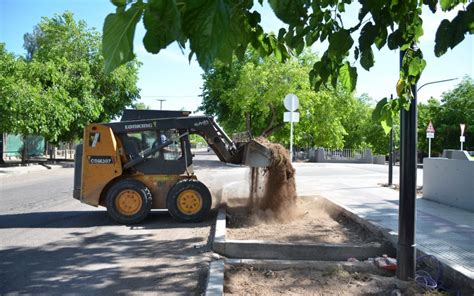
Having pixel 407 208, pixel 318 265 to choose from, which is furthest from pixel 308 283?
pixel 407 208

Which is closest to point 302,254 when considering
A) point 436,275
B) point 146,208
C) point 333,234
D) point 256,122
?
point 333,234

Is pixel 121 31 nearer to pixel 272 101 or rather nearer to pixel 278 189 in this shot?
pixel 278 189

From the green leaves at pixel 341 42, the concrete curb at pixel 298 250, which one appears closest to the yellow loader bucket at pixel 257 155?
the concrete curb at pixel 298 250

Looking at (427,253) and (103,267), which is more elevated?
(427,253)

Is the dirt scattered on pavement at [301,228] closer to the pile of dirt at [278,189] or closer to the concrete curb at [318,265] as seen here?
the pile of dirt at [278,189]

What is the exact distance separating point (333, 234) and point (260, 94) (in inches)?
1127

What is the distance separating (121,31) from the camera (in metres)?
1.23

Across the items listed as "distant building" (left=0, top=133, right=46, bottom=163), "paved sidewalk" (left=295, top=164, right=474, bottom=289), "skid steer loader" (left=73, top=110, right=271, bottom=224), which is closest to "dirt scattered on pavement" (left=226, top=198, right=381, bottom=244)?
"paved sidewalk" (left=295, top=164, right=474, bottom=289)

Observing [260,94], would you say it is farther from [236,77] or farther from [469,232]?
[469,232]

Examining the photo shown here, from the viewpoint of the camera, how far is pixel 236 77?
37562 mm

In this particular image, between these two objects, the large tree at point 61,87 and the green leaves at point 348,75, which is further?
the large tree at point 61,87

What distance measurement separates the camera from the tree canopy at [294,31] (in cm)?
116

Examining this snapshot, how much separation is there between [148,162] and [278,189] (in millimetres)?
2886

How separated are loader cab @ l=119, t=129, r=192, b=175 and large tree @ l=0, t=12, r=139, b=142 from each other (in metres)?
11.0
